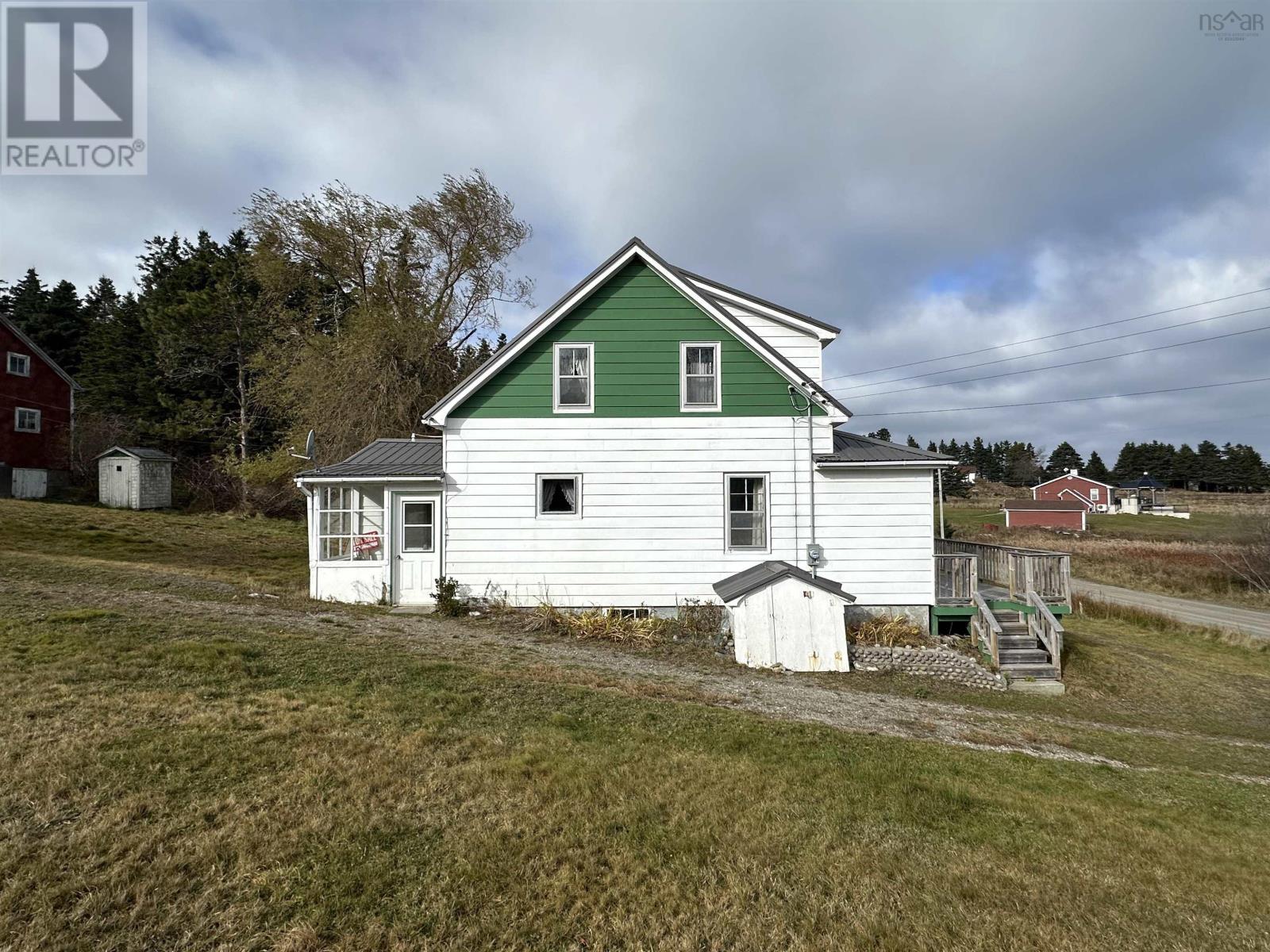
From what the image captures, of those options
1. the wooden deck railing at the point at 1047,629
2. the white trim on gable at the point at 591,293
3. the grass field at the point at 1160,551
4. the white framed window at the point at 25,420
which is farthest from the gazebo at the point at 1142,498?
the white framed window at the point at 25,420

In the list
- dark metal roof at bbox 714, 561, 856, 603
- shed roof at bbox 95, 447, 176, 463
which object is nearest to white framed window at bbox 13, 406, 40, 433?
shed roof at bbox 95, 447, 176, 463

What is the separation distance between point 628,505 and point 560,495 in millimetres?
1523

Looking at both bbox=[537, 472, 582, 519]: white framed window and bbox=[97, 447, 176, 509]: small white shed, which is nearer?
bbox=[537, 472, 582, 519]: white framed window

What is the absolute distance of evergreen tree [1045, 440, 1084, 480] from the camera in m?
123

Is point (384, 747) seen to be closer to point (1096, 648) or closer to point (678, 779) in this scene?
point (678, 779)

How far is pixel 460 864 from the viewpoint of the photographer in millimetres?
3578

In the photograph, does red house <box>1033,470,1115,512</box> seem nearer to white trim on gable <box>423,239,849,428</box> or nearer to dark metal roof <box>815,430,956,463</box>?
dark metal roof <box>815,430,956,463</box>

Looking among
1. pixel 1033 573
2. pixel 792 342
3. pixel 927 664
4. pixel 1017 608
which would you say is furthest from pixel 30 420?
Result: pixel 1033 573

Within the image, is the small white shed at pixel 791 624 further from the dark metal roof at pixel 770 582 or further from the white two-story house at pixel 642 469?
the white two-story house at pixel 642 469

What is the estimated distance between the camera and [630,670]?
9.55m

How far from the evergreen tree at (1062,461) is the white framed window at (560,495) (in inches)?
5504

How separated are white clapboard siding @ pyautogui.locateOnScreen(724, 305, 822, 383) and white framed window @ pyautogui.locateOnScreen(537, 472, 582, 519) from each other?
18.1 ft

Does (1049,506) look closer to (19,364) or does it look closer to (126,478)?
(126,478)

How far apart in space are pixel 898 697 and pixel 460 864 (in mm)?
7834
